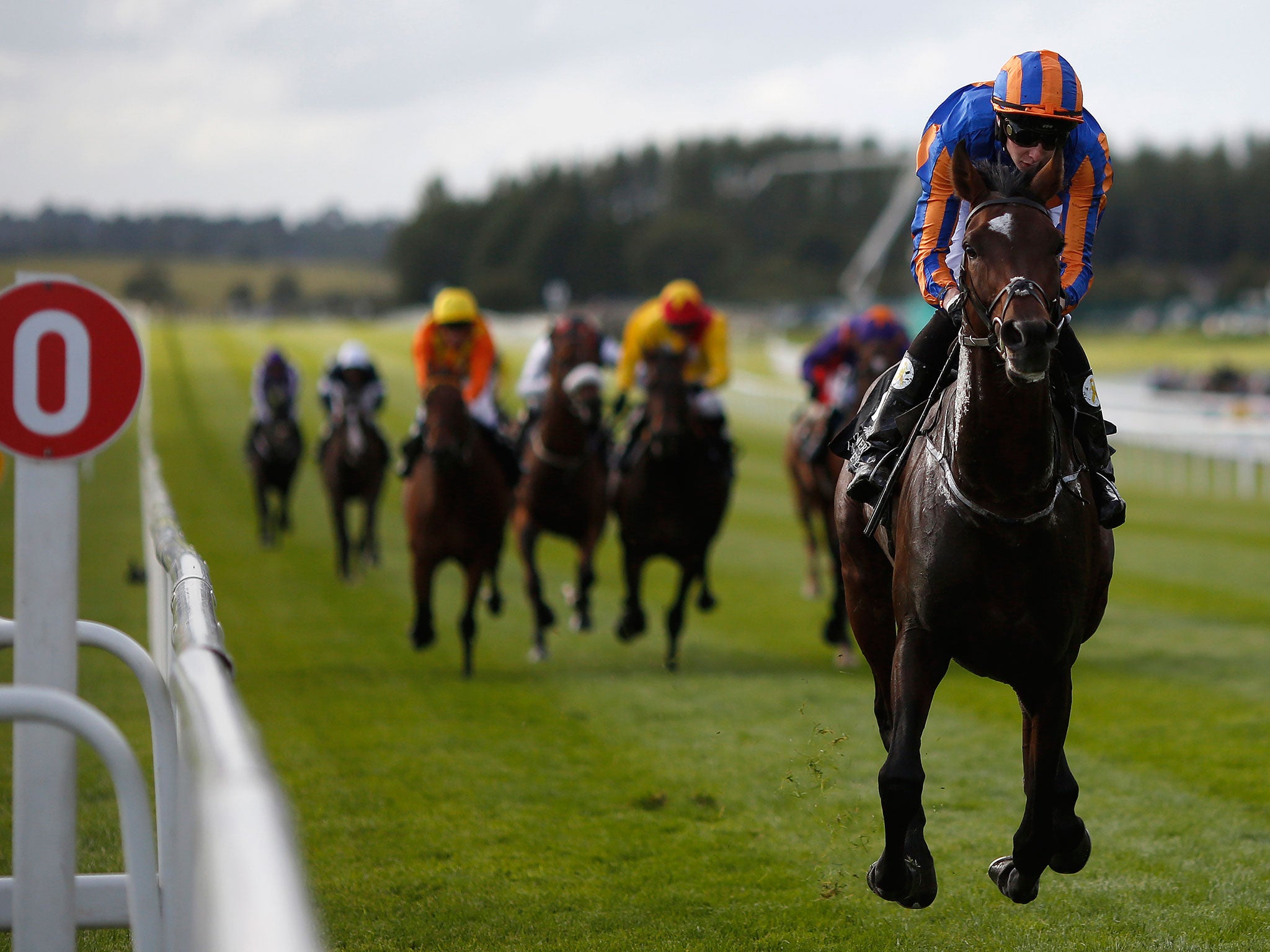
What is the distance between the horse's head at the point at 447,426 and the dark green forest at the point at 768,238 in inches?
3670

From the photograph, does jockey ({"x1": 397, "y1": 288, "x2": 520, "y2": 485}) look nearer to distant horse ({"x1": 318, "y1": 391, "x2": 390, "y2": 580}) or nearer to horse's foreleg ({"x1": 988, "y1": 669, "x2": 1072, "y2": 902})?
distant horse ({"x1": 318, "y1": 391, "x2": 390, "y2": 580})

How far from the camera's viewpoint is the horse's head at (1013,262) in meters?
3.32

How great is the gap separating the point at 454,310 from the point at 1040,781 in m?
5.64

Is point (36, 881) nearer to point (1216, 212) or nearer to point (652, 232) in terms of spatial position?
point (652, 232)

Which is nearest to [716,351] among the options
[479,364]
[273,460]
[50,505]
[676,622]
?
[479,364]

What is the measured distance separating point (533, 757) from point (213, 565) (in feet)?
27.5

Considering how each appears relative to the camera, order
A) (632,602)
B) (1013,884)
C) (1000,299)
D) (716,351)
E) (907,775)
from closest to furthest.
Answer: (1000,299) < (907,775) < (1013,884) < (632,602) < (716,351)

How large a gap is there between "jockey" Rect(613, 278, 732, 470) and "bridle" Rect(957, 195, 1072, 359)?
5354mm

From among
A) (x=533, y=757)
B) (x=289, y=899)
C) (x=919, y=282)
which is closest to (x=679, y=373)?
(x=533, y=757)

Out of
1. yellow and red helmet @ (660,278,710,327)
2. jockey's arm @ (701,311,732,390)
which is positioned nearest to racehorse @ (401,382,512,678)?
yellow and red helmet @ (660,278,710,327)

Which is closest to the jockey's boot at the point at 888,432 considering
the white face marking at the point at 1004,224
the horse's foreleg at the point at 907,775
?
the horse's foreleg at the point at 907,775

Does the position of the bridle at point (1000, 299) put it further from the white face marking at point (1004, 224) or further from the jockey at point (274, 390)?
the jockey at point (274, 390)

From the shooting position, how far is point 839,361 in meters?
10.6

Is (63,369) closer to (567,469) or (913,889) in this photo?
(913,889)
